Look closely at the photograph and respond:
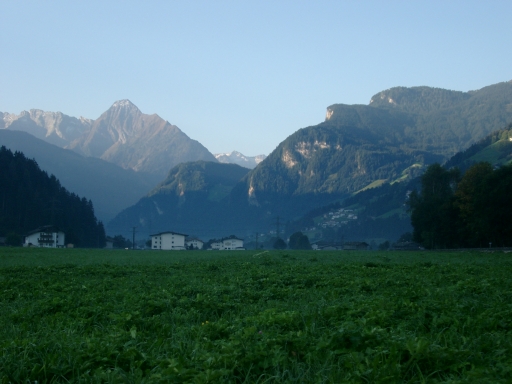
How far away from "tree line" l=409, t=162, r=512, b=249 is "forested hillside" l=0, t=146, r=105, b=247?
77577 millimetres

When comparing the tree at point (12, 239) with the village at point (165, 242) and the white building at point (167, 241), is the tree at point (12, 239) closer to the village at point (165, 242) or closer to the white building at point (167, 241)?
the village at point (165, 242)

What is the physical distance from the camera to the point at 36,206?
126188 millimetres

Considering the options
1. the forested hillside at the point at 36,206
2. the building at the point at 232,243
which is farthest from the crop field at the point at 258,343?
the building at the point at 232,243

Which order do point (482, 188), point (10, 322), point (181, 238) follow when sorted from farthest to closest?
point (181, 238) → point (482, 188) → point (10, 322)

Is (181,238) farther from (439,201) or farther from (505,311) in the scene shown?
(505,311)

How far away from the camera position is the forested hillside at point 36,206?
12075 centimetres

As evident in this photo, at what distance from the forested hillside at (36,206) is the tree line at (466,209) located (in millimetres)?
77577

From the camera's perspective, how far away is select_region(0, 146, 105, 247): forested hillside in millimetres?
120750

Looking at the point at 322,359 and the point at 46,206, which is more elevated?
the point at 46,206

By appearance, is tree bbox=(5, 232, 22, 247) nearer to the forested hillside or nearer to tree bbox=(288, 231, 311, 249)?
the forested hillside

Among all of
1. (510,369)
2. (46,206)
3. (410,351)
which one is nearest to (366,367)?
(410,351)

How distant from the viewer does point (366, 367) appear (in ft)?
18.2

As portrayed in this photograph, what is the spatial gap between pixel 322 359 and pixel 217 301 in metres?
5.66

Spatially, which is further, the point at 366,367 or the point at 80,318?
the point at 80,318
